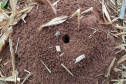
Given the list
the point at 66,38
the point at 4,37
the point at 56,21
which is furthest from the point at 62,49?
the point at 4,37

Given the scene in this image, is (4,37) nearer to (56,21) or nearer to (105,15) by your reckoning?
(56,21)

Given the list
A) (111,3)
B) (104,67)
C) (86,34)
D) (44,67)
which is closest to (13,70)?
(44,67)

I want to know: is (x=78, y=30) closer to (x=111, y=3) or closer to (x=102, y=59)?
(x=102, y=59)

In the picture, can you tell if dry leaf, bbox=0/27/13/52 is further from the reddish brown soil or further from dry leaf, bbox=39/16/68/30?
dry leaf, bbox=39/16/68/30

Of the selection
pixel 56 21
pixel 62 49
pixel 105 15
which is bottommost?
pixel 105 15

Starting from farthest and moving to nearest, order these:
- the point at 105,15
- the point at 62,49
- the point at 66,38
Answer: the point at 105,15 < the point at 66,38 < the point at 62,49

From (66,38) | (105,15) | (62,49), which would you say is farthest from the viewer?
(105,15)

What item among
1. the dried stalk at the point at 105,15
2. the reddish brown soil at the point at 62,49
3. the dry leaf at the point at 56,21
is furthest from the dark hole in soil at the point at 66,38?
the dried stalk at the point at 105,15

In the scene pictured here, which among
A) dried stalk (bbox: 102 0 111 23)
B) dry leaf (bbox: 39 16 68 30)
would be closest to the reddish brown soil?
dry leaf (bbox: 39 16 68 30)
